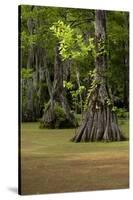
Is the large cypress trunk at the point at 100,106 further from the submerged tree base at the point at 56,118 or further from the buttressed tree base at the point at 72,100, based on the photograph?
the submerged tree base at the point at 56,118

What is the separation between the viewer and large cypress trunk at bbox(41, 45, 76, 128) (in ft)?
19.4

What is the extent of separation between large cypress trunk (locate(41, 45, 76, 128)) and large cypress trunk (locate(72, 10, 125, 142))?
0.21m

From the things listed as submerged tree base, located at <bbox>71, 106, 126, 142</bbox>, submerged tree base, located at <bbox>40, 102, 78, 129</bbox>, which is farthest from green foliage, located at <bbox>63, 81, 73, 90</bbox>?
submerged tree base, located at <bbox>71, 106, 126, 142</bbox>

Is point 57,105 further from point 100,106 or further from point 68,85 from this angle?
point 100,106

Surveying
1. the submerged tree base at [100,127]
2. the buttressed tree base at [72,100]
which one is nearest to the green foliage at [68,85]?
the buttressed tree base at [72,100]

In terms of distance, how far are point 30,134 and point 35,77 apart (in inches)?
19.5

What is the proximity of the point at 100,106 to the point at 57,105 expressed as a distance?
1.49 feet

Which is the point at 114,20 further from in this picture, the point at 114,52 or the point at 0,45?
the point at 0,45

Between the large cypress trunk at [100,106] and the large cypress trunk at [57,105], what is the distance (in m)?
0.21

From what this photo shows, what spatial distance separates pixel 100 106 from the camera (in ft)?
20.3

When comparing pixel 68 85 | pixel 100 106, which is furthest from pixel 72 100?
pixel 100 106

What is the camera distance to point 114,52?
245 inches

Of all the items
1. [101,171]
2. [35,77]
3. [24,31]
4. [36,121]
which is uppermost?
[24,31]

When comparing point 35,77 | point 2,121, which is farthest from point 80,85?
point 2,121
